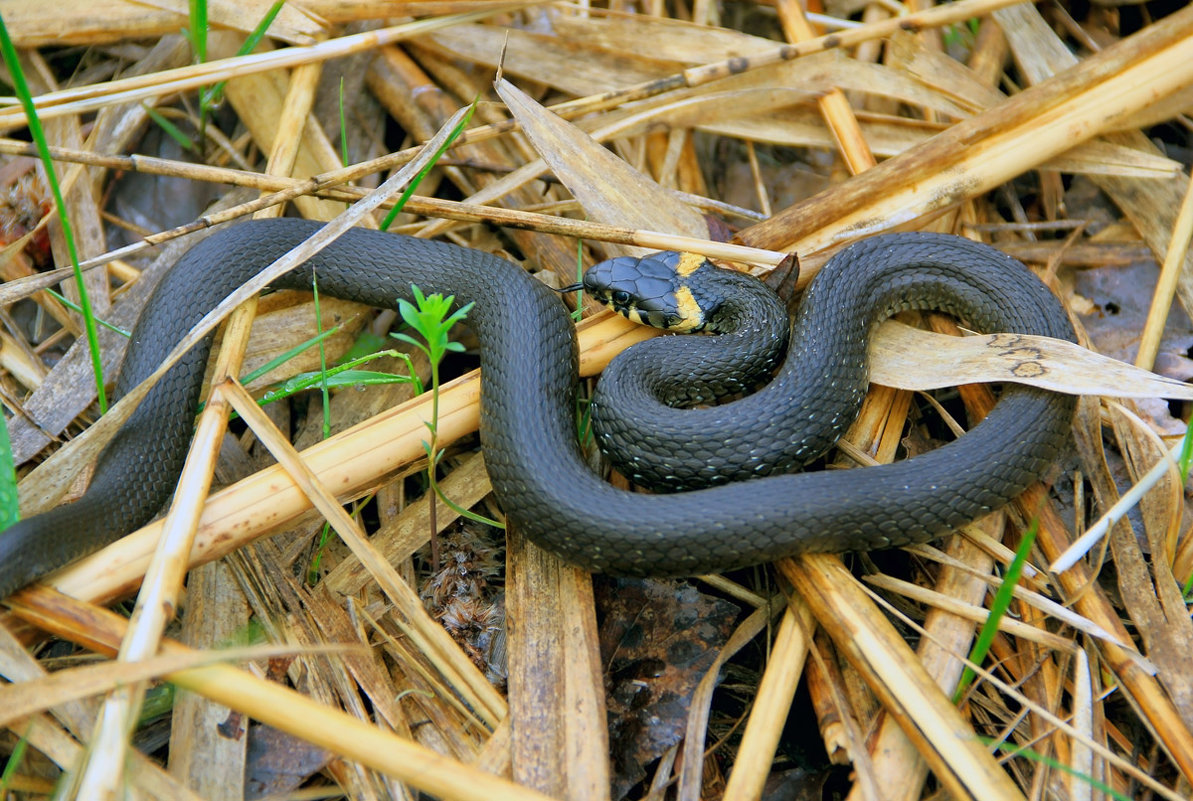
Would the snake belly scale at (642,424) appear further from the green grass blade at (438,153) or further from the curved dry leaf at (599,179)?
the curved dry leaf at (599,179)

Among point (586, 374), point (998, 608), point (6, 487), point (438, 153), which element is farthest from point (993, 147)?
point (6, 487)

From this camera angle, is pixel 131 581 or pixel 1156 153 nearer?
pixel 131 581

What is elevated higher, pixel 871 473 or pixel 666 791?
pixel 871 473

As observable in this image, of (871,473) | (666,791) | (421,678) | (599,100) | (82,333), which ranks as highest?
(599,100)

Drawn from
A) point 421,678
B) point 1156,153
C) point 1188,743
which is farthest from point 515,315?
point 1156,153

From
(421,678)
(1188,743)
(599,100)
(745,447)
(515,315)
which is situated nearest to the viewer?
(1188,743)

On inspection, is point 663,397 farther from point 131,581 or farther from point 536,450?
point 131,581

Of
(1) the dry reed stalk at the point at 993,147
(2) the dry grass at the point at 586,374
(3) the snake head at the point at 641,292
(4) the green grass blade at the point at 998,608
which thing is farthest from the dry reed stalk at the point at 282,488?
(4) the green grass blade at the point at 998,608

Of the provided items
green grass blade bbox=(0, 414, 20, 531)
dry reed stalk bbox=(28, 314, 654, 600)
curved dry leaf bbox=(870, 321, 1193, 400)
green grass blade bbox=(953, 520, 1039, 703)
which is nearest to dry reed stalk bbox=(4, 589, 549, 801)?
dry reed stalk bbox=(28, 314, 654, 600)
